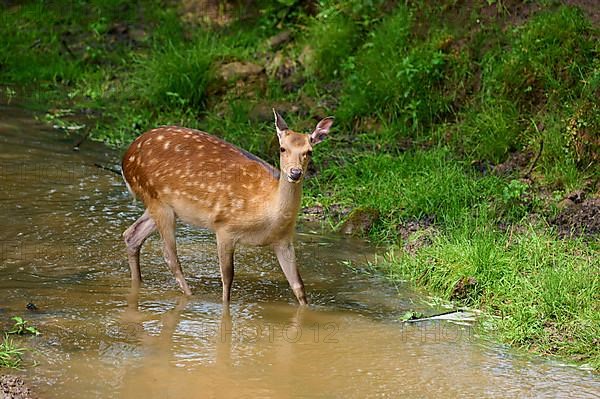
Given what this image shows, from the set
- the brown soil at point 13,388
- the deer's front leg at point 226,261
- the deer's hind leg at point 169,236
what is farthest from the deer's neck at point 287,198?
the brown soil at point 13,388

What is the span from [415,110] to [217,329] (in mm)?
4686

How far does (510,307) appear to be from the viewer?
7184mm

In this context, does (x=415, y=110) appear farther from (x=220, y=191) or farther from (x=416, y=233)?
(x=220, y=191)

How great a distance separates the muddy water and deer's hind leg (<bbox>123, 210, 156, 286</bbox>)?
0.11 meters

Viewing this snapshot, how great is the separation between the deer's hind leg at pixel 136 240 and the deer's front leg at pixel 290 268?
0.99 m

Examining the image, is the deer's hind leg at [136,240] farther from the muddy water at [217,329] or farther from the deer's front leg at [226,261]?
the deer's front leg at [226,261]

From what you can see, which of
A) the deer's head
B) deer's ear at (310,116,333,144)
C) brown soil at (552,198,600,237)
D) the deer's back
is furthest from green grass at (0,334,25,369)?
brown soil at (552,198,600,237)

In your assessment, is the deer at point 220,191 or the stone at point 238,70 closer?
the deer at point 220,191

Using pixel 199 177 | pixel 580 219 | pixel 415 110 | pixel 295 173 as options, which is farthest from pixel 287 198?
pixel 415 110

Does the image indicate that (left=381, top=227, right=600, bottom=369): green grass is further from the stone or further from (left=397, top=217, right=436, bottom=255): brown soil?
the stone

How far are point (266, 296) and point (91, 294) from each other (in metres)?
1.16

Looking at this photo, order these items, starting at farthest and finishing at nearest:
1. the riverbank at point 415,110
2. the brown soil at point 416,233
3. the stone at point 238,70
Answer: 1. the stone at point 238,70
2. the brown soil at point 416,233
3. the riverbank at point 415,110

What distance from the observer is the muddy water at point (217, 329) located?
19.9 ft

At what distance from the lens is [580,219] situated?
890 centimetres
